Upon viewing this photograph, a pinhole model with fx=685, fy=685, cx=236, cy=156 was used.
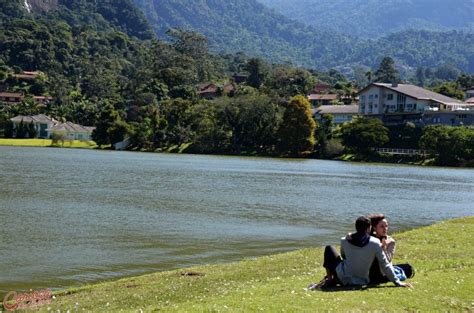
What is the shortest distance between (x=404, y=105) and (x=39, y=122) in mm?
82038

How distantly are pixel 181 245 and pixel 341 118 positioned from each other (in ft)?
424

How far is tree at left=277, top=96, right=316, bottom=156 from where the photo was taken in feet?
400

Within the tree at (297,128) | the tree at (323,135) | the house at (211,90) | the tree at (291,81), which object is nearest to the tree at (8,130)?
the house at (211,90)

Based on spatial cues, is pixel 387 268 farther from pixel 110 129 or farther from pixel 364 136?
pixel 110 129

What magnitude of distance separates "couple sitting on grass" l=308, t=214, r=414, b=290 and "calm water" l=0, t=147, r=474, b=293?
9.02 meters

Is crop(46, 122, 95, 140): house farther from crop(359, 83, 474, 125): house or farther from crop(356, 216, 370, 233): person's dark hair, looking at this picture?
crop(356, 216, 370, 233): person's dark hair

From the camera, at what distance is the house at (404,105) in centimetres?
13250

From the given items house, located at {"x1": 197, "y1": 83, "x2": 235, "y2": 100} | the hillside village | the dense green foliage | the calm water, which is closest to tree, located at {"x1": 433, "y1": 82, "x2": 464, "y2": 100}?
the hillside village

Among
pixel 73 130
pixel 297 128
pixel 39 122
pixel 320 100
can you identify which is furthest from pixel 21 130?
Result: pixel 320 100

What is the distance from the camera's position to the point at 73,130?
157m

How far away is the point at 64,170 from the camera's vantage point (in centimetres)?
7062

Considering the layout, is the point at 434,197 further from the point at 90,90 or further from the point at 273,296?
the point at 90,90

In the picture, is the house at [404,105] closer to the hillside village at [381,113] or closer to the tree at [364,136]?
the hillside village at [381,113]

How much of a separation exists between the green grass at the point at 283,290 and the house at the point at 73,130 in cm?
13567
